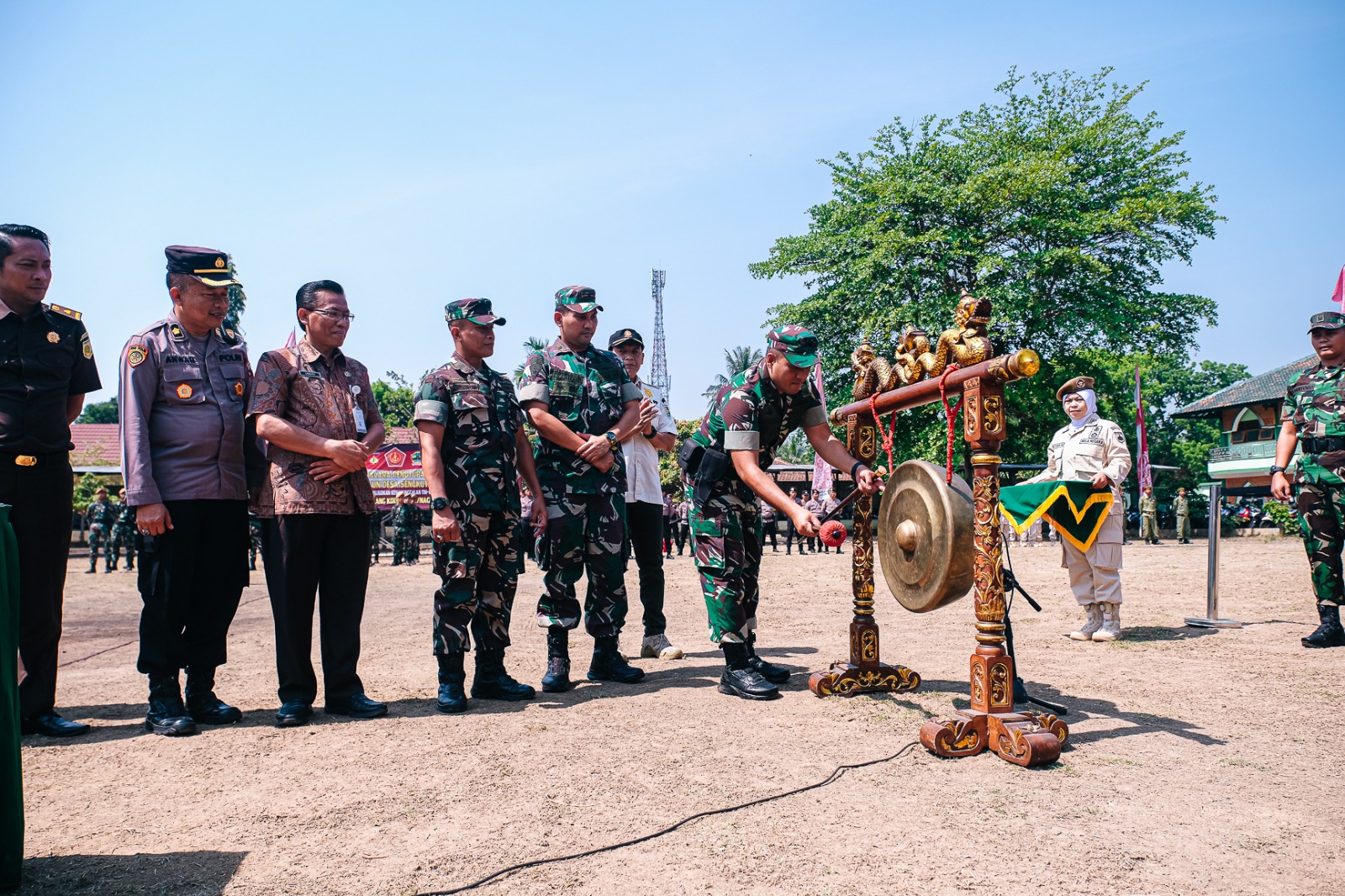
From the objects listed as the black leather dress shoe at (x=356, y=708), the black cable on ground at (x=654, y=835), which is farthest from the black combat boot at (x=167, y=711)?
the black cable on ground at (x=654, y=835)

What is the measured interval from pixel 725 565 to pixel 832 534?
0.93 m

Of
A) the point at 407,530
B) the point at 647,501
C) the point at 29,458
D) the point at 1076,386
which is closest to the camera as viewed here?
the point at 29,458

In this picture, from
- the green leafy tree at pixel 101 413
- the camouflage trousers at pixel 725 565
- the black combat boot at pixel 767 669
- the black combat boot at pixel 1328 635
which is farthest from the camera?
the green leafy tree at pixel 101 413

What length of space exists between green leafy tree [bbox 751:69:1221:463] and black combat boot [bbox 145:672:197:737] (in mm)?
24327

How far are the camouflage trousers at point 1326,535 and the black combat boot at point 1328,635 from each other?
15 cm

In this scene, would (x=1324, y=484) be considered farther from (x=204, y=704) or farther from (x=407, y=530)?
(x=407, y=530)

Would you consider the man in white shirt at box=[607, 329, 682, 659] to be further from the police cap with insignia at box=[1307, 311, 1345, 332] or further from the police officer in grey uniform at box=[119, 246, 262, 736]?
the police cap with insignia at box=[1307, 311, 1345, 332]

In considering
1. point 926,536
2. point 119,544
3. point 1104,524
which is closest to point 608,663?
point 926,536

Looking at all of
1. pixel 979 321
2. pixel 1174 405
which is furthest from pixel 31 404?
pixel 1174 405

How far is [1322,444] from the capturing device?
6.70 metres

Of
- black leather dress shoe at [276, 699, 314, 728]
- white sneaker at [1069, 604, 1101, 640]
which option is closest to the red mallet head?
black leather dress shoe at [276, 699, 314, 728]

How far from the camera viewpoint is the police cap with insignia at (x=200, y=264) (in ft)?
14.9

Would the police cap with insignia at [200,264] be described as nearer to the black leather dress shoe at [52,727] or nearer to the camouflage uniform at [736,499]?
the black leather dress shoe at [52,727]

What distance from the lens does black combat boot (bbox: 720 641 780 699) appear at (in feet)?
16.0
